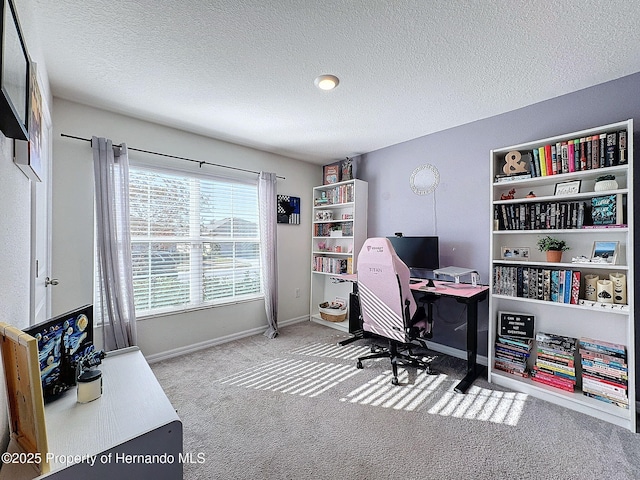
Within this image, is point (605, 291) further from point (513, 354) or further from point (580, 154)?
point (580, 154)

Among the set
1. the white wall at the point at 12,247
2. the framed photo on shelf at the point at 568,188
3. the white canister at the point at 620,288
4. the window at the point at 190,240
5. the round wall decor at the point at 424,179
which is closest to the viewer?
the white wall at the point at 12,247

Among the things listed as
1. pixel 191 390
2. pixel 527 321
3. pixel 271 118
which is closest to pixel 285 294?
pixel 191 390

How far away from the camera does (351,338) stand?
3.39 m

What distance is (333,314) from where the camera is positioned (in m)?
3.84

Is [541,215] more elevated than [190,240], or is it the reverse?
[541,215]

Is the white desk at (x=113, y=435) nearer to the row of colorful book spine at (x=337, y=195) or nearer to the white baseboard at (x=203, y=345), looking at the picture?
the white baseboard at (x=203, y=345)

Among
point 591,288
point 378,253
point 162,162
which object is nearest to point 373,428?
point 378,253

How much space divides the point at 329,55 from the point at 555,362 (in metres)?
2.85

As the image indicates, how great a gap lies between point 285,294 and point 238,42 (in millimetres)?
3023

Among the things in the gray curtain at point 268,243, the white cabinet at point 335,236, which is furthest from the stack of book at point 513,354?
the gray curtain at point 268,243

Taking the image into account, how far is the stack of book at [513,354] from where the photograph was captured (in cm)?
237

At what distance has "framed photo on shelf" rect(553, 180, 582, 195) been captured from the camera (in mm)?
2125

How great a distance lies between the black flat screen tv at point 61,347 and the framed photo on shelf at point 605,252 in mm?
3105

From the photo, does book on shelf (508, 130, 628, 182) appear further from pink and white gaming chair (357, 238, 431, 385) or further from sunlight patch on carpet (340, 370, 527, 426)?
sunlight patch on carpet (340, 370, 527, 426)
